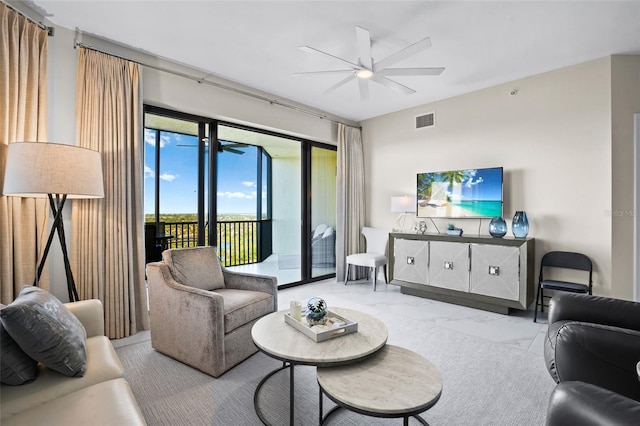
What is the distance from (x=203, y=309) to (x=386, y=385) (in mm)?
1344

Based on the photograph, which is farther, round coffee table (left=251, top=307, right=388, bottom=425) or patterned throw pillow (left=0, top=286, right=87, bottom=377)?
round coffee table (left=251, top=307, right=388, bottom=425)

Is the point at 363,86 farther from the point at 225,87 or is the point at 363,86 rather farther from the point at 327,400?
the point at 327,400

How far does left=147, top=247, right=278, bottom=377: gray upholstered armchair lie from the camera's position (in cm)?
210

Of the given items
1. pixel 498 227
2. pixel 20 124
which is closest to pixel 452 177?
pixel 498 227

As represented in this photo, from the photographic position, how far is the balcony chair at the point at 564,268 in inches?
121

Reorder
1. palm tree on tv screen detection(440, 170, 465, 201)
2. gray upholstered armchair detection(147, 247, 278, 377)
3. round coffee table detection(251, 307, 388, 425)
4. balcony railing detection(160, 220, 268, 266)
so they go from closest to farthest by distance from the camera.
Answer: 1. round coffee table detection(251, 307, 388, 425)
2. gray upholstered armchair detection(147, 247, 278, 377)
3. balcony railing detection(160, 220, 268, 266)
4. palm tree on tv screen detection(440, 170, 465, 201)

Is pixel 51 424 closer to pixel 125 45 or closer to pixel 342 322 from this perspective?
pixel 342 322

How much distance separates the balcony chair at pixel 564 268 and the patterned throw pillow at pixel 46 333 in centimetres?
382

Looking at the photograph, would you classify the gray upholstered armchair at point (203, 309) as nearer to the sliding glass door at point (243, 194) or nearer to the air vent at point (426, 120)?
the sliding glass door at point (243, 194)

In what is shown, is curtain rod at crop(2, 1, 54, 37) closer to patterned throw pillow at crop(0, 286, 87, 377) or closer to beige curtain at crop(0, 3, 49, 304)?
Result: beige curtain at crop(0, 3, 49, 304)

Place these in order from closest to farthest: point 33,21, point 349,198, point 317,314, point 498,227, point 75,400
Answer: point 75,400 → point 317,314 → point 33,21 → point 498,227 → point 349,198

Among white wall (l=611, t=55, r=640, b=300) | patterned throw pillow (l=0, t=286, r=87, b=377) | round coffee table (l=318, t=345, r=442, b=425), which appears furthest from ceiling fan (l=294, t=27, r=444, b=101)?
patterned throw pillow (l=0, t=286, r=87, b=377)

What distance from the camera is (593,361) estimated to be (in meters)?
1.42

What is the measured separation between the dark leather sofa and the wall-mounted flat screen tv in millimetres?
1953
